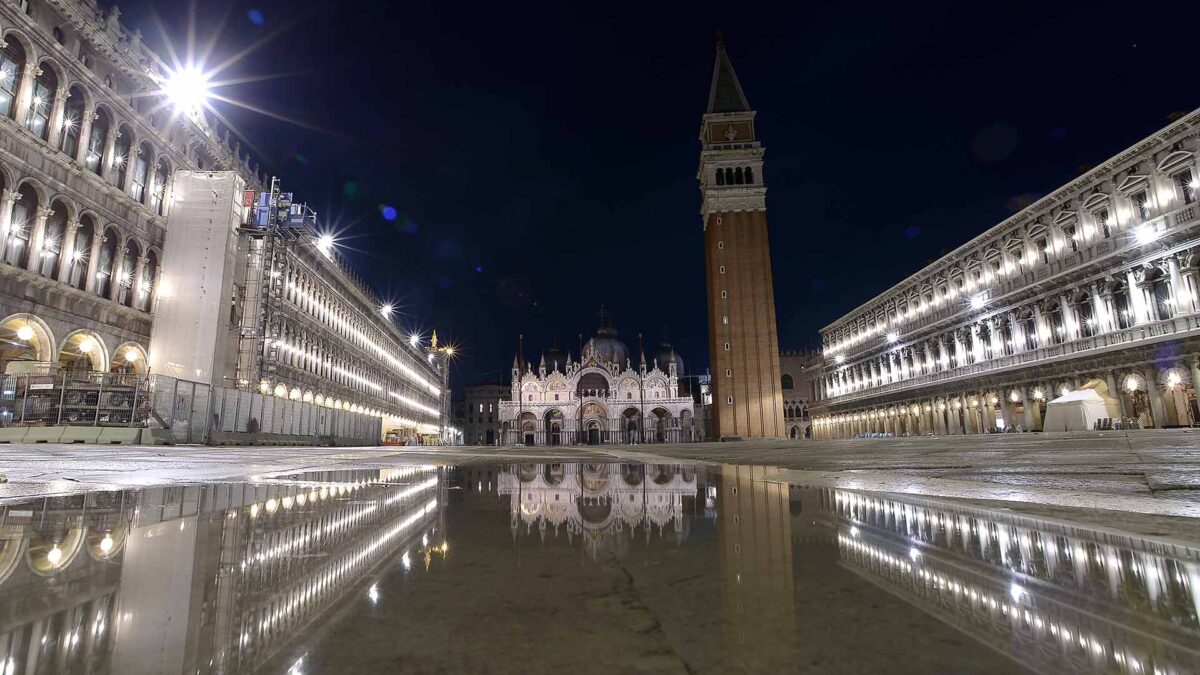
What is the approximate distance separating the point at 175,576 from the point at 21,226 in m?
23.4

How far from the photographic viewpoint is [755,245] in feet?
178

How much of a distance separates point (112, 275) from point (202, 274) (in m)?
2.88

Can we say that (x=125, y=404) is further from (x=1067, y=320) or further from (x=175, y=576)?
(x=1067, y=320)

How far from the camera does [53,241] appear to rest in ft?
61.3

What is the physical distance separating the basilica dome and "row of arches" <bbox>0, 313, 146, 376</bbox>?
62.7 metres

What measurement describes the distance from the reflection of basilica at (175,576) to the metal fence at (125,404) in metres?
17.4

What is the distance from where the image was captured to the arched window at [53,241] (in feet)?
59.5

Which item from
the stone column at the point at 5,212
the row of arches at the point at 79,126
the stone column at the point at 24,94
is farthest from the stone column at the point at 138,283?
the stone column at the point at 24,94

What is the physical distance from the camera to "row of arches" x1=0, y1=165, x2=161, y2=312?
55.9 feet

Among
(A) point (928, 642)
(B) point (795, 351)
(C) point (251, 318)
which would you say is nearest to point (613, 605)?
(A) point (928, 642)

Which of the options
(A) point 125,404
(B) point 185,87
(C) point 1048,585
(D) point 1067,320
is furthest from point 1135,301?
(B) point 185,87

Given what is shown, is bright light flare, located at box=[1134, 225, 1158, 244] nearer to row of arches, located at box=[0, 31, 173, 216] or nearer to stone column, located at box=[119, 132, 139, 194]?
row of arches, located at box=[0, 31, 173, 216]

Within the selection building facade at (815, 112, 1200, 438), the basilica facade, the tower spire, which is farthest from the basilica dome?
building facade at (815, 112, 1200, 438)

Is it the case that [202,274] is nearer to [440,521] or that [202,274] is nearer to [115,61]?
[115,61]
